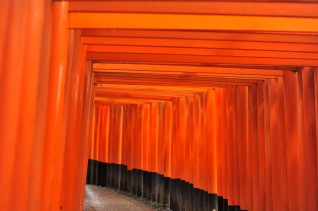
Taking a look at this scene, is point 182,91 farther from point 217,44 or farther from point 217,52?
point 217,44

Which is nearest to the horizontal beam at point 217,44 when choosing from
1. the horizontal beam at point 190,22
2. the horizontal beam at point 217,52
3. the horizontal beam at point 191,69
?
the horizontal beam at point 217,52

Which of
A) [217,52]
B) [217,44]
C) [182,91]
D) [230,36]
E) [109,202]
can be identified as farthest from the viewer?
[109,202]

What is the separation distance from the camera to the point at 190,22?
165 inches

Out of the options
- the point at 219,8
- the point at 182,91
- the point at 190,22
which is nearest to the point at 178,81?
the point at 182,91

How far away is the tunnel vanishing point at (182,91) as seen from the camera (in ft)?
10.0

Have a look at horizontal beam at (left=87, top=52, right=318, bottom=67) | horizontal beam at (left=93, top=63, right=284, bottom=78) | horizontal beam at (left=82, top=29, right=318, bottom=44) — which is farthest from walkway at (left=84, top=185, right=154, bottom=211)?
horizontal beam at (left=82, top=29, right=318, bottom=44)

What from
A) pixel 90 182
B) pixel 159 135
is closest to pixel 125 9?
pixel 159 135

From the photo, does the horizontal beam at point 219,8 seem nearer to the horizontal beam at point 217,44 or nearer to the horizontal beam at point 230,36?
the horizontal beam at point 230,36

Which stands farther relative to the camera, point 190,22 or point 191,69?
point 191,69

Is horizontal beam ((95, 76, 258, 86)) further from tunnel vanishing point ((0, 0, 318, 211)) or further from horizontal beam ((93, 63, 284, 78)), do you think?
horizontal beam ((93, 63, 284, 78))

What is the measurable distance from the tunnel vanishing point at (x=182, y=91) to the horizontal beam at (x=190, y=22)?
0.01 meters

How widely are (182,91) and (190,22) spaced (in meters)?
5.52

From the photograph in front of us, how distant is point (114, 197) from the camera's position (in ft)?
43.8

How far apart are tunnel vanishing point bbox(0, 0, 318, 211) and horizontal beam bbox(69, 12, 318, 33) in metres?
0.01
